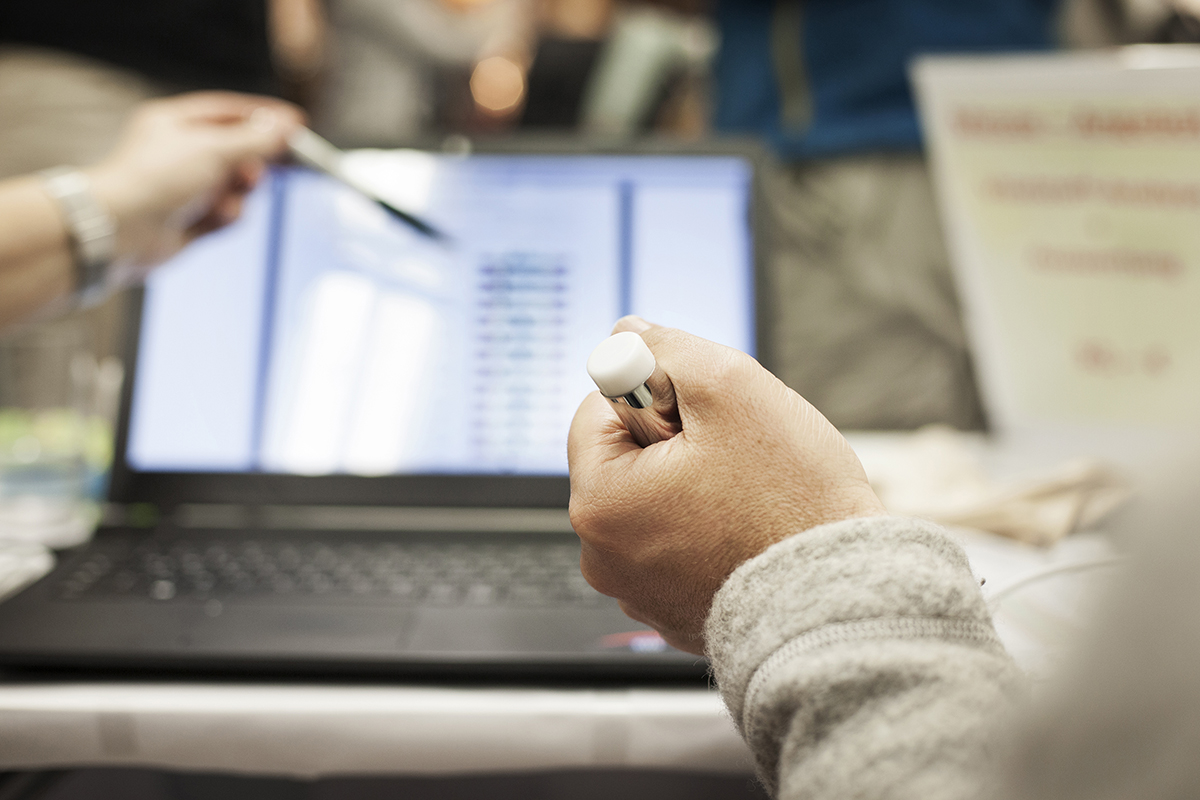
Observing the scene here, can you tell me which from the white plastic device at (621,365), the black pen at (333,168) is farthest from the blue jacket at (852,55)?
the white plastic device at (621,365)

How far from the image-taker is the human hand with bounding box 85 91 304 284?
55 centimetres

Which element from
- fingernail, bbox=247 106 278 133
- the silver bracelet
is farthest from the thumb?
the silver bracelet

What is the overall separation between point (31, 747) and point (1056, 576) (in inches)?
20.7

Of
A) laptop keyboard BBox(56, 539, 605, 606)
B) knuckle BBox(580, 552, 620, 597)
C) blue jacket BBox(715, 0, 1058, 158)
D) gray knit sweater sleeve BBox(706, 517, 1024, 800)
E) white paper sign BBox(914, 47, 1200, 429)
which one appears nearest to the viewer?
gray knit sweater sleeve BBox(706, 517, 1024, 800)

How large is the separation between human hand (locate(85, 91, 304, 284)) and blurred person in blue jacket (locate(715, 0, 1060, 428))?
516 millimetres

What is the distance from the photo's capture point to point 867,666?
0.65ft

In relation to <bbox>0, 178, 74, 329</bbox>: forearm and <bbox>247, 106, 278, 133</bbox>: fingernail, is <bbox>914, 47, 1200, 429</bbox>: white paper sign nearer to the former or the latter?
<bbox>247, 106, 278, 133</bbox>: fingernail

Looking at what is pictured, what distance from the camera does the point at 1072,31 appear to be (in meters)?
0.84

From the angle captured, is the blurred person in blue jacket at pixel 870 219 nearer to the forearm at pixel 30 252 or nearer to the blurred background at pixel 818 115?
the blurred background at pixel 818 115

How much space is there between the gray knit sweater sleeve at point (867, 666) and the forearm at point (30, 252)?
0.53 meters

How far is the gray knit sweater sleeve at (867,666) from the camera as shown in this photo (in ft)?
0.62

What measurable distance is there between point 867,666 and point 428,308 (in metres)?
0.47

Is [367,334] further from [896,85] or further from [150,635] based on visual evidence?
[896,85]

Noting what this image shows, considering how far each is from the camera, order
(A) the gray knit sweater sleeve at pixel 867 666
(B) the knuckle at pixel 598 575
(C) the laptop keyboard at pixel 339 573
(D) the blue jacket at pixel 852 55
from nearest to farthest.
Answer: (A) the gray knit sweater sleeve at pixel 867 666 → (B) the knuckle at pixel 598 575 → (C) the laptop keyboard at pixel 339 573 → (D) the blue jacket at pixel 852 55
